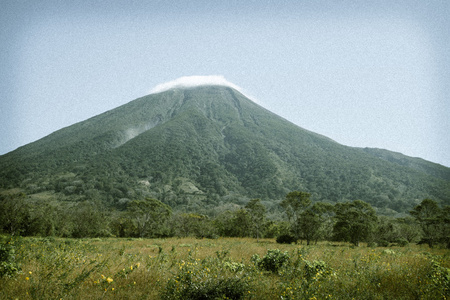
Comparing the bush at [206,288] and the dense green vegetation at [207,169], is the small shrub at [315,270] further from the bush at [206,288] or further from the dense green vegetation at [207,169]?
the dense green vegetation at [207,169]

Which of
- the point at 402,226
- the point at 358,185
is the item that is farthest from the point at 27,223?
→ the point at 358,185

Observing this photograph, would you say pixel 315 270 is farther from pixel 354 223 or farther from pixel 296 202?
pixel 354 223

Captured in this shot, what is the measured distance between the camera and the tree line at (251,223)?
2570 centimetres

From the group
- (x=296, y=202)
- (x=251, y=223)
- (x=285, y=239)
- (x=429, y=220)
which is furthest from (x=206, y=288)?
(x=429, y=220)

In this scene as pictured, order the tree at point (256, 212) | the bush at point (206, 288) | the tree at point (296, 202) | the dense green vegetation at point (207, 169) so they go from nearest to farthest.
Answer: the bush at point (206, 288)
the tree at point (296, 202)
the tree at point (256, 212)
the dense green vegetation at point (207, 169)

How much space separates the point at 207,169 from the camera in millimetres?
109250

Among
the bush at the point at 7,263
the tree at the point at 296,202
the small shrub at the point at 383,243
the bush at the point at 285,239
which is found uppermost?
the bush at the point at 7,263

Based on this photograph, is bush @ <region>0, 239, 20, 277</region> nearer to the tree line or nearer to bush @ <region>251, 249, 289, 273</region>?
bush @ <region>251, 249, 289, 273</region>

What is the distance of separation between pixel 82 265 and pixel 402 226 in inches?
1689

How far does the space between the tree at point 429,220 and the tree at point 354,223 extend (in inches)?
229

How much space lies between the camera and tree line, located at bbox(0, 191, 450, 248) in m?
25.7

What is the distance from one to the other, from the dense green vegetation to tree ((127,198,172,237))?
31.6 metres

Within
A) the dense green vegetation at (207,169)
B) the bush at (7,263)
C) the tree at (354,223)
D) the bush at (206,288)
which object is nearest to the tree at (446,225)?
the tree at (354,223)

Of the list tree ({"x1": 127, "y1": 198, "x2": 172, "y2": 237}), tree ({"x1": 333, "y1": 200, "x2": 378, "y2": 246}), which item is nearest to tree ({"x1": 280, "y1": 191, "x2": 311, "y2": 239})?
tree ({"x1": 333, "y1": 200, "x2": 378, "y2": 246})
